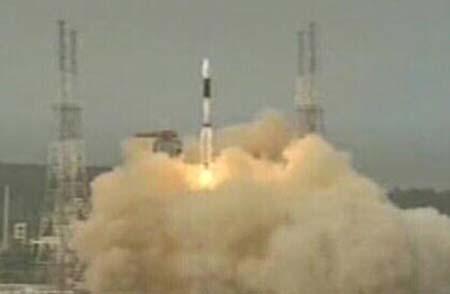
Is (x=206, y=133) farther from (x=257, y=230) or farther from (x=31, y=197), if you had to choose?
(x=31, y=197)

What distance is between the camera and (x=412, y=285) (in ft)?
106

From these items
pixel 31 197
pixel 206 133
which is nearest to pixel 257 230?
pixel 206 133

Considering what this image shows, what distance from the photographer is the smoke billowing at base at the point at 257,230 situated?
31.8 meters

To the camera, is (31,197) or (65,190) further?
(31,197)

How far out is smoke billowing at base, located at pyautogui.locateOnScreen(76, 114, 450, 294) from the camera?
1252 inches

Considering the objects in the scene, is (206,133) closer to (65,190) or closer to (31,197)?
(65,190)

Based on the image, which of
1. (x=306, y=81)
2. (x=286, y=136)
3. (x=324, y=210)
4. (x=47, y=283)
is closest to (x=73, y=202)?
→ (x=47, y=283)

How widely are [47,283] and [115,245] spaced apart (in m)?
17.6

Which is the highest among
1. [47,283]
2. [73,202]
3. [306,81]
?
[306,81]

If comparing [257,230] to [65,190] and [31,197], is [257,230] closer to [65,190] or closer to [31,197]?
[65,190]

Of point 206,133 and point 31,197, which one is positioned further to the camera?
point 31,197

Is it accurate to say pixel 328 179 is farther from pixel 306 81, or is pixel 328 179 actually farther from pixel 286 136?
pixel 306 81

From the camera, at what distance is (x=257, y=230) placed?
33.1 meters

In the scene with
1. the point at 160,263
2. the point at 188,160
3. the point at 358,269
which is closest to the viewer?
the point at 358,269
